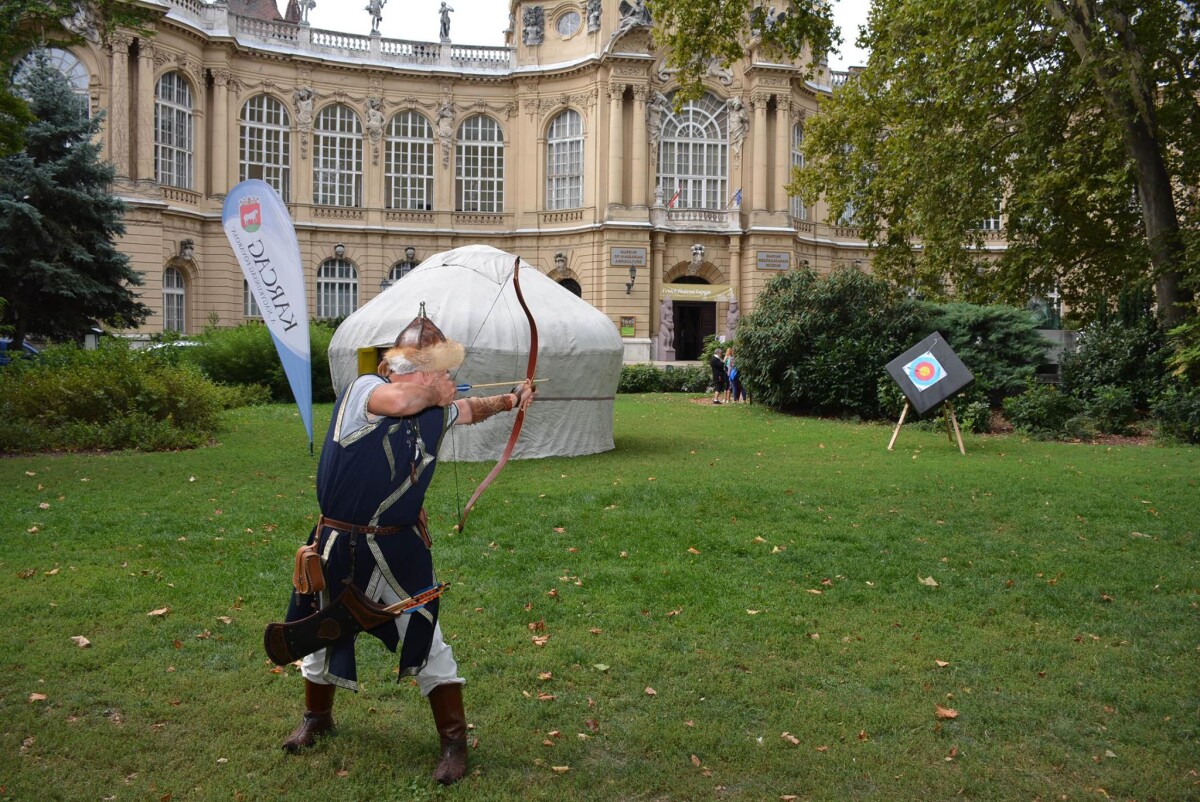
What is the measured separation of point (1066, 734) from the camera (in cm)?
477

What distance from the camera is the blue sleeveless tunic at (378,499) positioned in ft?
13.1

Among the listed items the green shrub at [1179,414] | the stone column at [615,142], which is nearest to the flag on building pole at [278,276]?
the green shrub at [1179,414]

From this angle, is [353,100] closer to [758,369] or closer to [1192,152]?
[758,369]

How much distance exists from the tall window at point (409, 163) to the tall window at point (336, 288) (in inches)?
132

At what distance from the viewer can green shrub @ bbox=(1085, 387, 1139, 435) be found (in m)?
17.6

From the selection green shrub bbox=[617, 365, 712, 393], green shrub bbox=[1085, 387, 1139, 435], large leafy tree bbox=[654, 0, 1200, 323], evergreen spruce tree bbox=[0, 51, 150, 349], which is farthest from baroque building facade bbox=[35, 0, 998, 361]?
green shrub bbox=[1085, 387, 1139, 435]

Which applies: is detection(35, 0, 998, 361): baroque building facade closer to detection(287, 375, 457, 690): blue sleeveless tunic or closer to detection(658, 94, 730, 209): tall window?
detection(658, 94, 730, 209): tall window

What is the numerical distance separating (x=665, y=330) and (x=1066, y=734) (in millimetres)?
34620

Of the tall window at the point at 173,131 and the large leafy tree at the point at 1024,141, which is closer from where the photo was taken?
the large leafy tree at the point at 1024,141

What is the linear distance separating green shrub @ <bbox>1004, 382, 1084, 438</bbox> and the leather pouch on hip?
52.8 feet

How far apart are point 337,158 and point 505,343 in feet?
97.0

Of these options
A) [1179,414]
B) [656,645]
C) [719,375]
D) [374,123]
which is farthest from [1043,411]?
[374,123]

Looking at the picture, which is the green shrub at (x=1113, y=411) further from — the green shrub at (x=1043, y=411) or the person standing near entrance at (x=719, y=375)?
the person standing near entrance at (x=719, y=375)

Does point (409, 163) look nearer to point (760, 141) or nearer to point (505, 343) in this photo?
point (760, 141)
